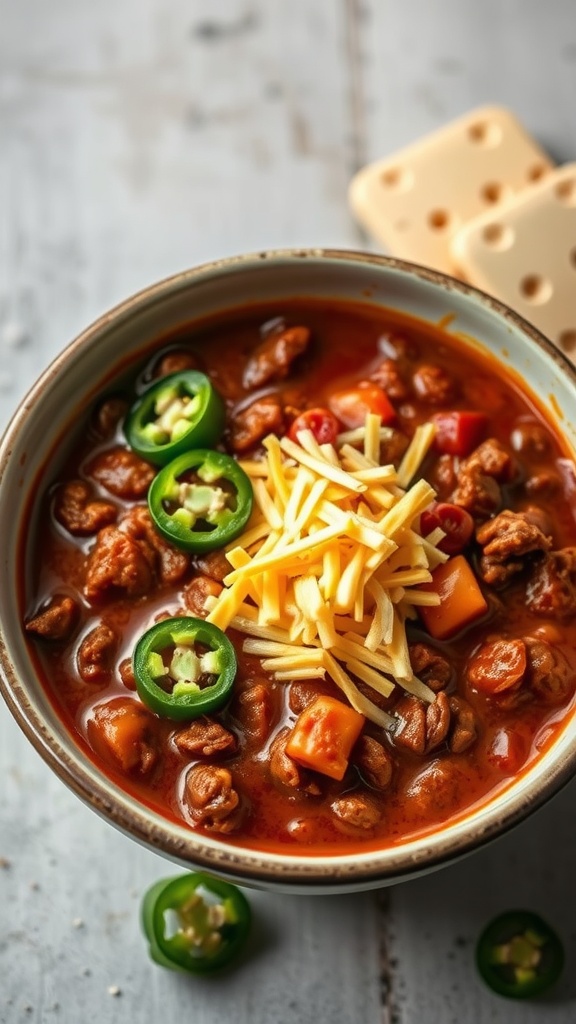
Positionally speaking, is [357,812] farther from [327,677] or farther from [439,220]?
[439,220]

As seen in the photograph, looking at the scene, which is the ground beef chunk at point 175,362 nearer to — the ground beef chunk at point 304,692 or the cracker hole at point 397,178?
the ground beef chunk at point 304,692

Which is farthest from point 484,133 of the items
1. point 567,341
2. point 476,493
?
point 476,493

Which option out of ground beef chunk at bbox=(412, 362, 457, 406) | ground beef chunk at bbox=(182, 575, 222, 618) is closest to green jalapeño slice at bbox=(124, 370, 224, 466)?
ground beef chunk at bbox=(182, 575, 222, 618)

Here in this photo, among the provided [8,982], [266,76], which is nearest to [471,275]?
[266,76]

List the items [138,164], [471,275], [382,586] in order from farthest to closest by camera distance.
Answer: [138,164]
[471,275]
[382,586]

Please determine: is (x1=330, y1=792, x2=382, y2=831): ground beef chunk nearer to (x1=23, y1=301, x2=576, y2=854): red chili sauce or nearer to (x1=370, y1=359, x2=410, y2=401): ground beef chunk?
(x1=23, y1=301, x2=576, y2=854): red chili sauce

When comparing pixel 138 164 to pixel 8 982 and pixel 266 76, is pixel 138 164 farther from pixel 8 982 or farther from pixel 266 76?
pixel 8 982

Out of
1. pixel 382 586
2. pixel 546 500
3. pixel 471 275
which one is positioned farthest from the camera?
pixel 471 275
